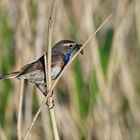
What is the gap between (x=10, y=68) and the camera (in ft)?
13.7

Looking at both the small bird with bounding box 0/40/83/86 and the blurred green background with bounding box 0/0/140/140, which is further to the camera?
the blurred green background with bounding box 0/0/140/140

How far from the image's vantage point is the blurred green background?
400cm

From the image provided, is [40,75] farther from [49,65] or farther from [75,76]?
[75,76]

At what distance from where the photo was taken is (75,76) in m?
3.97

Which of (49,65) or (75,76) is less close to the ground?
(75,76)

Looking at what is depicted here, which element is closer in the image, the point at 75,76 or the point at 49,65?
the point at 49,65

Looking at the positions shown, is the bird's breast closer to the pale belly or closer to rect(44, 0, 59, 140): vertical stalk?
the pale belly

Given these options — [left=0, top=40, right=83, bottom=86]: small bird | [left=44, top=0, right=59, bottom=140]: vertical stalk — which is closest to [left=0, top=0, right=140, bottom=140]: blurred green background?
[left=0, top=40, right=83, bottom=86]: small bird

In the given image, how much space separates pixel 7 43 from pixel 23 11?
427 millimetres

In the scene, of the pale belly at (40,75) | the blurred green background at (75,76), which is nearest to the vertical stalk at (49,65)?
the pale belly at (40,75)

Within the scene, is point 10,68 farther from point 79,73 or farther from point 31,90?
point 79,73

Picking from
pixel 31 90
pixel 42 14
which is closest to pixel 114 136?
pixel 31 90

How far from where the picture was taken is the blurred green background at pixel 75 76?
4.00 meters

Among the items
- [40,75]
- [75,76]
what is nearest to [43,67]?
[40,75]
